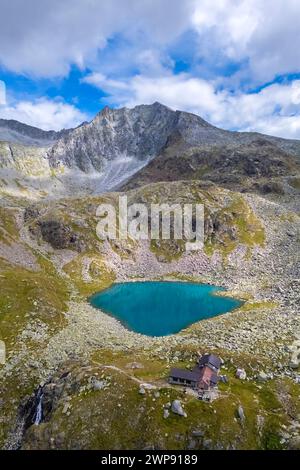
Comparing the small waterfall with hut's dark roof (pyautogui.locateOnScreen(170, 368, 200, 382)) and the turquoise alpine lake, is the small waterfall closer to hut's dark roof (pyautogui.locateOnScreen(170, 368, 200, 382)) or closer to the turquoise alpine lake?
hut's dark roof (pyautogui.locateOnScreen(170, 368, 200, 382))

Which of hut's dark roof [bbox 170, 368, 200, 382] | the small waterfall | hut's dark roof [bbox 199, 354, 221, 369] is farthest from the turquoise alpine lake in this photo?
hut's dark roof [bbox 170, 368, 200, 382]

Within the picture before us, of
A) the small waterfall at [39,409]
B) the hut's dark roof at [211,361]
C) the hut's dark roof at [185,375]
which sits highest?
the hut's dark roof at [185,375]

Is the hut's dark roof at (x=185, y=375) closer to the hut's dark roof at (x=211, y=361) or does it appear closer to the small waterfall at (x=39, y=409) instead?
the hut's dark roof at (x=211, y=361)

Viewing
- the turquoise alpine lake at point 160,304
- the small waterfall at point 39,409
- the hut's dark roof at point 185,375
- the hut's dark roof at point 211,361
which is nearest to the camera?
the hut's dark roof at point 185,375

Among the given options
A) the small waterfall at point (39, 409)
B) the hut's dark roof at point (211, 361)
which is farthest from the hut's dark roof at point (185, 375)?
the small waterfall at point (39, 409)

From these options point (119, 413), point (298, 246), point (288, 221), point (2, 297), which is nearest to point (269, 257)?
point (298, 246)

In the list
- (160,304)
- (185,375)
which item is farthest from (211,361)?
(160,304)
